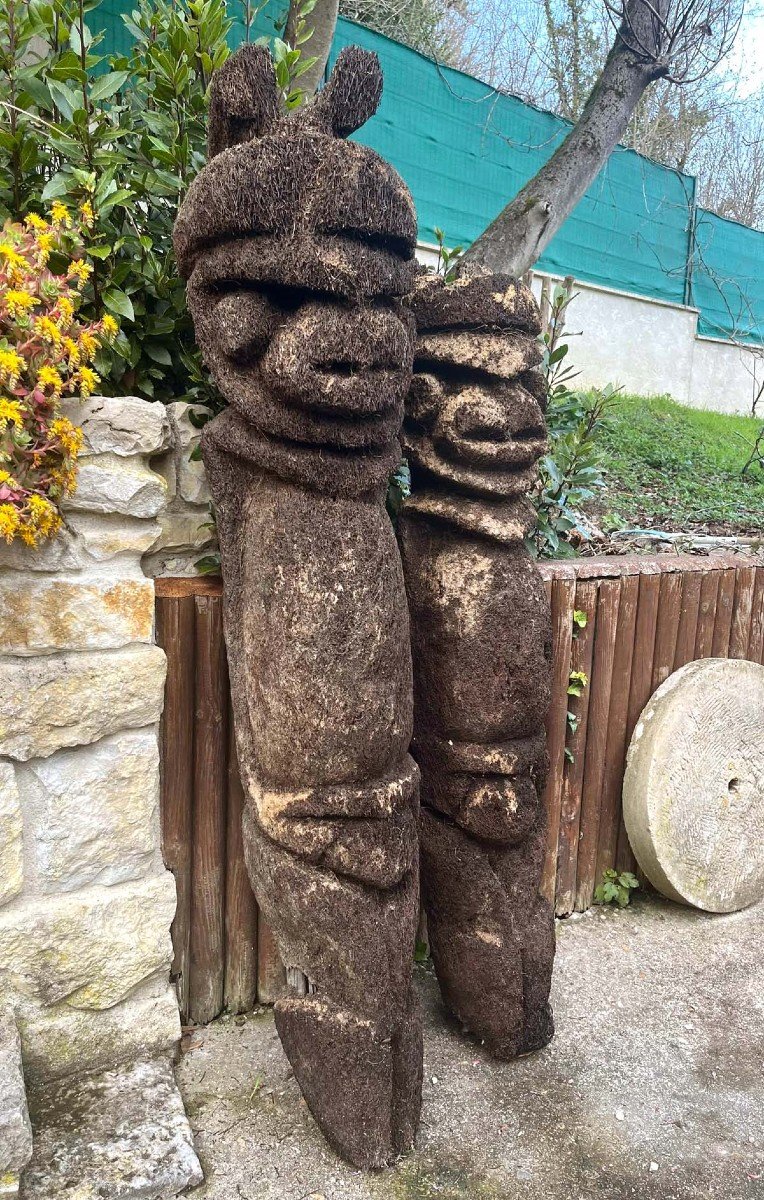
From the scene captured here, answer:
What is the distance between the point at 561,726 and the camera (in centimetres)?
287

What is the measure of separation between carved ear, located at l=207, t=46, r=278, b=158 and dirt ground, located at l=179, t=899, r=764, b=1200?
84.5 inches

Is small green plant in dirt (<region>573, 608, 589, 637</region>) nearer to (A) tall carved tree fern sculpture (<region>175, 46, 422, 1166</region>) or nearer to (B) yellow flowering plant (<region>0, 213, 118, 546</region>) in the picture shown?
(A) tall carved tree fern sculpture (<region>175, 46, 422, 1166</region>)

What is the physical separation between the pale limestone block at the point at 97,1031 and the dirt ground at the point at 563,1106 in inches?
6.3

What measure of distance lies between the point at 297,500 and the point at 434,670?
0.62m

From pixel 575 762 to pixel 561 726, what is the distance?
18 centimetres

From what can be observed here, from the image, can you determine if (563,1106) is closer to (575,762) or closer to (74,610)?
(575,762)

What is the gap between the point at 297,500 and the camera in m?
1.77

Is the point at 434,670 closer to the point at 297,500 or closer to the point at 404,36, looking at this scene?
the point at 297,500

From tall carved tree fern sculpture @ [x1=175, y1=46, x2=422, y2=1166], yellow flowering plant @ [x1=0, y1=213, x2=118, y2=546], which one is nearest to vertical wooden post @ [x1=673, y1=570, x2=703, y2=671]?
tall carved tree fern sculpture @ [x1=175, y1=46, x2=422, y2=1166]

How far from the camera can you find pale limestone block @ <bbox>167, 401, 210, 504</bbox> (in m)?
2.10

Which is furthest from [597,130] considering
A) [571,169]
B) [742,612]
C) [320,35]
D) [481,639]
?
[481,639]

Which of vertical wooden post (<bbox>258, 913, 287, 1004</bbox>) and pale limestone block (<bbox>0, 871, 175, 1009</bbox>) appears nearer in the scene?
pale limestone block (<bbox>0, 871, 175, 1009</bbox>)

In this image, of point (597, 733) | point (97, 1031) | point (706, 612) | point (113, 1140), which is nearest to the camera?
point (113, 1140)

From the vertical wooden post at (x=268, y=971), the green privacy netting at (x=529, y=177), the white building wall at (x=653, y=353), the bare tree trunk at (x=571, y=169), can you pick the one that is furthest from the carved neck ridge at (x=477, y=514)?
the white building wall at (x=653, y=353)
